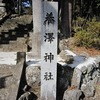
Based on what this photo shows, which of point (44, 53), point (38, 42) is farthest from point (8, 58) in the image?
point (44, 53)

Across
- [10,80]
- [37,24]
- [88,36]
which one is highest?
[37,24]

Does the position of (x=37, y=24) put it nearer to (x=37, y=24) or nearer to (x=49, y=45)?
(x=37, y=24)

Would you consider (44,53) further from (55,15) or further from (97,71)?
(97,71)

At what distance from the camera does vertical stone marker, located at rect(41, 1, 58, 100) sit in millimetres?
6789

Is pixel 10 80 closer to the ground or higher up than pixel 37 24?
closer to the ground

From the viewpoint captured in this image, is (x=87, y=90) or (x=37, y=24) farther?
(x=37, y=24)

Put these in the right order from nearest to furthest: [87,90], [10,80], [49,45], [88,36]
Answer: [49,45] → [10,80] → [87,90] → [88,36]

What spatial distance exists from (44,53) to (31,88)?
122cm

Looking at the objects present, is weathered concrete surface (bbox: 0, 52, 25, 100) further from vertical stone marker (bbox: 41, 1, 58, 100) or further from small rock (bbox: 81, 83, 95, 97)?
small rock (bbox: 81, 83, 95, 97)

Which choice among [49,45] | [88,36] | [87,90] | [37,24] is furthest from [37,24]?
[87,90]

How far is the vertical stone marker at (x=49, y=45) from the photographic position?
679cm

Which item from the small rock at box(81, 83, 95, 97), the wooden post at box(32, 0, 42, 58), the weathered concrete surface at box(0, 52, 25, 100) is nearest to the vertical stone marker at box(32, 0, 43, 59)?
the wooden post at box(32, 0, 42, 58)

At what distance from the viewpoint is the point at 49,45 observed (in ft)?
22.5

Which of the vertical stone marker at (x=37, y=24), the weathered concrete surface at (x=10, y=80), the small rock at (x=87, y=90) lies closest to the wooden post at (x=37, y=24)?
the vertical stone marker at (x=37, y=24)
